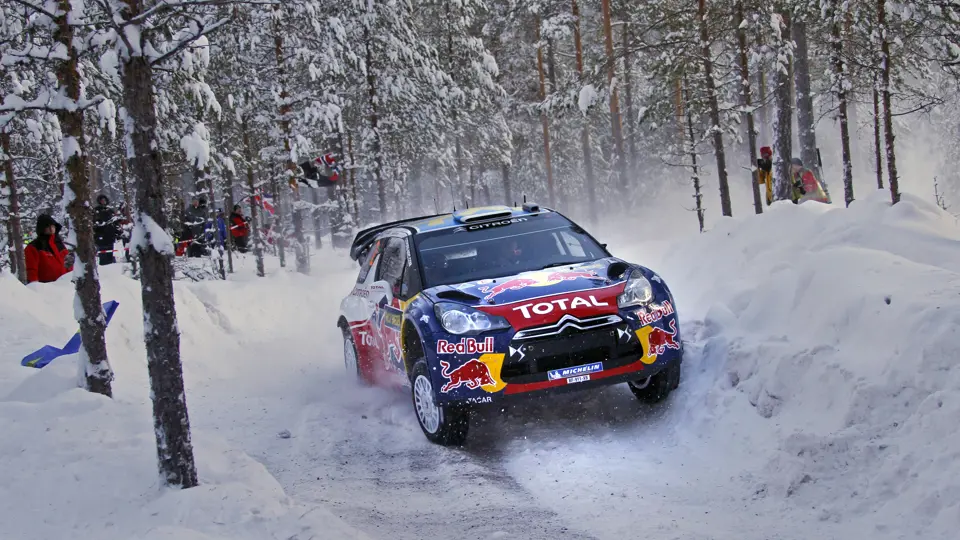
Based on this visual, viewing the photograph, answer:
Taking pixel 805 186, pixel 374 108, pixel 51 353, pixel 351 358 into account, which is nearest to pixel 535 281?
pixel 351 358

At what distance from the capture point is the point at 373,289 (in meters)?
8.99

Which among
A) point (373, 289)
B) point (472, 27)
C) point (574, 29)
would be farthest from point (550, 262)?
point (472, 27)

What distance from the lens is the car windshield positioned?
7879 mm

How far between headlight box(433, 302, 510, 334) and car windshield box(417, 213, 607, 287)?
2.50 feet

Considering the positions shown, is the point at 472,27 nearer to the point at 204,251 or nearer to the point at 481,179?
the point at 481,179

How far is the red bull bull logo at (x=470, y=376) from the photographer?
6.67m

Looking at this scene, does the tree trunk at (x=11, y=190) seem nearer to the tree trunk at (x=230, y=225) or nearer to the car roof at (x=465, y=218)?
the tree trunk at (x=230, y=225)

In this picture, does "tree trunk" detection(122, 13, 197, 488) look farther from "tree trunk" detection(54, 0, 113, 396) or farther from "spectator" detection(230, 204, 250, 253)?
"spectator" detection(230, 204, 250, 253)

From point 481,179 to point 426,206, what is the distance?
24108 mm

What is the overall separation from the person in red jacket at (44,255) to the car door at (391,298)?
816 centimetres

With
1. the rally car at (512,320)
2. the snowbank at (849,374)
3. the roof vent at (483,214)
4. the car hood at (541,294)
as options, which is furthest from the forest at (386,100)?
the roof vent at (483,214)

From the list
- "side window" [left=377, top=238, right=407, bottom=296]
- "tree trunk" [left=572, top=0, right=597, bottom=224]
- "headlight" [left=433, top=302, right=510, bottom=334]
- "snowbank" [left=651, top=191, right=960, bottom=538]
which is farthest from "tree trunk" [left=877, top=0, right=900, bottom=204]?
"tree trunk" [left=572, top=0, right=597, bottom=224]

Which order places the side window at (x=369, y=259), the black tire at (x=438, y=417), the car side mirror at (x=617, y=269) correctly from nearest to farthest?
the black tire at (x=438, y=417) → the car side mirror at (x=617, y=269) → the side window at (x=369, y=259)

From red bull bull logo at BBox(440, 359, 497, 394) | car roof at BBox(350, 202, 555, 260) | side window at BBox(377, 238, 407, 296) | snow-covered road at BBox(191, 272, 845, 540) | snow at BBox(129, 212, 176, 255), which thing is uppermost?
snow at BBox(129, 212, 176, 255)
